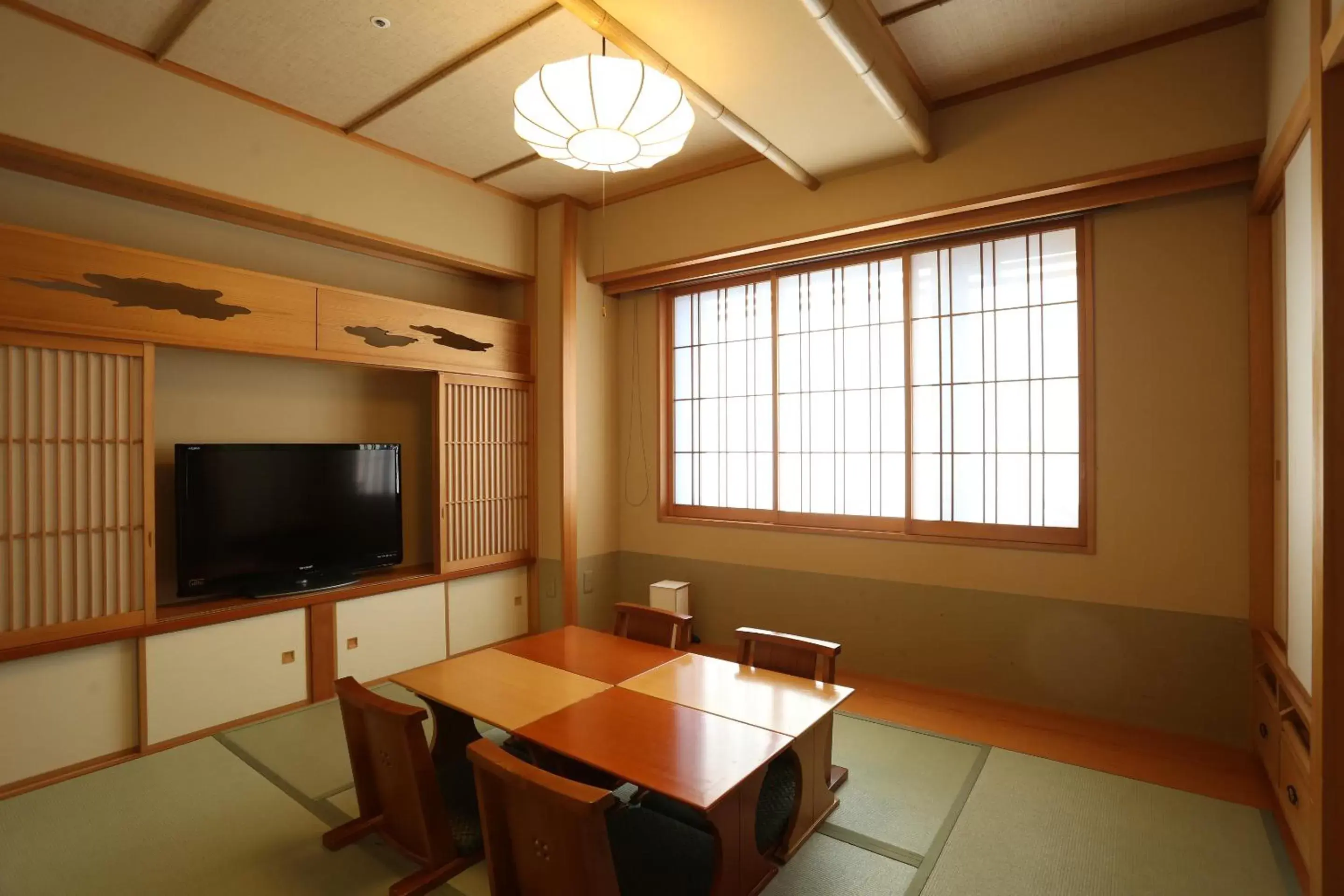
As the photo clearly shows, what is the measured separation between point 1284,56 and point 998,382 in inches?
65.6

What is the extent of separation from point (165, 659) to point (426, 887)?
1.88 meters

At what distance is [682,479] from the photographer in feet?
16.2

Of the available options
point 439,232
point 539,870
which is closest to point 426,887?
point 539,870

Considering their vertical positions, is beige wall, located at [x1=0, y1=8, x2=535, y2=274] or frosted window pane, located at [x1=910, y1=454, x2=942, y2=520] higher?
beige wall, located at [x1=0, y1=8, x2=535, y2=274]

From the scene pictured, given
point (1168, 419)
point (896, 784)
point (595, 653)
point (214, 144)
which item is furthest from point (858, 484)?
point (214, 144)

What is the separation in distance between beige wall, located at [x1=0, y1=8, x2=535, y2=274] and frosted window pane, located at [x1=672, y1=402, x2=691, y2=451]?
1671mm

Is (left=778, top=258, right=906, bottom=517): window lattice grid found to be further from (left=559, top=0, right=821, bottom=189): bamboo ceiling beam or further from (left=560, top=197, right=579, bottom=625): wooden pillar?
(left=560, top=197, right=579, bottom=625): wooden pillar

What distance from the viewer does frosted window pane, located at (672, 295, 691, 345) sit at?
192 inches

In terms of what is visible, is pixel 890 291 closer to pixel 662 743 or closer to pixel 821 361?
pixel 821 361

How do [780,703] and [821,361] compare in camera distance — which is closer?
[780,703]

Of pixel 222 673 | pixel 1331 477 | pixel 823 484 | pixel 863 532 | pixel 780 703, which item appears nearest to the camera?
pixel 1331 477

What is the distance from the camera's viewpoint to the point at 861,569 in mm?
3941

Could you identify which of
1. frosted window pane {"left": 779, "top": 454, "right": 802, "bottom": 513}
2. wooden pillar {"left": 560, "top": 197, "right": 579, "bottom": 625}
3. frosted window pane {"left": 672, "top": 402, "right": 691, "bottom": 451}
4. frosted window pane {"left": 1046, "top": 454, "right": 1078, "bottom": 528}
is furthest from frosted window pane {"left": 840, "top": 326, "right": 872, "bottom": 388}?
wooden pillar {"left": 560, "top": 197, "right": 579, "bottom": 625}

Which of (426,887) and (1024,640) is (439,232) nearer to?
(426,887)
